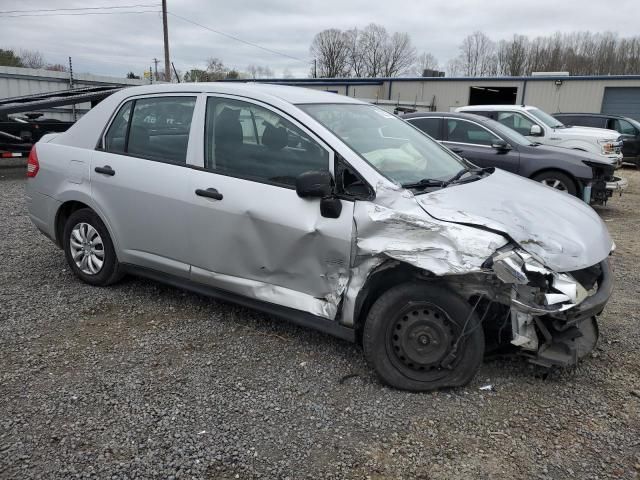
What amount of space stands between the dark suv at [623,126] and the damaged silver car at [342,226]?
1492 cm

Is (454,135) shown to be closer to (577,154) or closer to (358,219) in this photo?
(577,154)

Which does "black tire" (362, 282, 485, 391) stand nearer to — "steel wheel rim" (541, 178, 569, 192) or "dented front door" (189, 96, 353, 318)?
"dented front door" (189, 96, 353, 318)

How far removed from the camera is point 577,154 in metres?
8.45

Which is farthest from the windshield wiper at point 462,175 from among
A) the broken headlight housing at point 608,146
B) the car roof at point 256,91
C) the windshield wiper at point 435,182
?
the broken headlight housing at point 608,146

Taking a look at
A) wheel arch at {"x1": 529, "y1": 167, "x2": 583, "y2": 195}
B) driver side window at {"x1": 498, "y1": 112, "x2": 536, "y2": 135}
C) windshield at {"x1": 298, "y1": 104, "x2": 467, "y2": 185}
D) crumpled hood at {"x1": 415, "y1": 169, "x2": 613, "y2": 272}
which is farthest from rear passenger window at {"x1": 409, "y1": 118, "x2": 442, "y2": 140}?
crumpled hood at {"x1": 415, "y1": 169, "x2": 613, "y2": 272}

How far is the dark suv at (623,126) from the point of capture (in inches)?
652

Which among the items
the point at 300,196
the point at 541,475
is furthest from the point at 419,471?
the point at 300,196

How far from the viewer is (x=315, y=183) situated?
3.12 m

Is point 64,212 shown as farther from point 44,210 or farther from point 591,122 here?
point 591,122

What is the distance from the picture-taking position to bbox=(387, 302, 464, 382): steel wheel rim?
2992 millimetres

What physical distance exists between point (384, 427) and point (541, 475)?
31.6 inches

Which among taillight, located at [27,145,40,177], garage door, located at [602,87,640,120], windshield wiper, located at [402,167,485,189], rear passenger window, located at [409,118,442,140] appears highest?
garage door, located at [602,87,640,120]

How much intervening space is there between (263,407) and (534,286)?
5.47 feet

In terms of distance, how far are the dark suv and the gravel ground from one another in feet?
48.1
